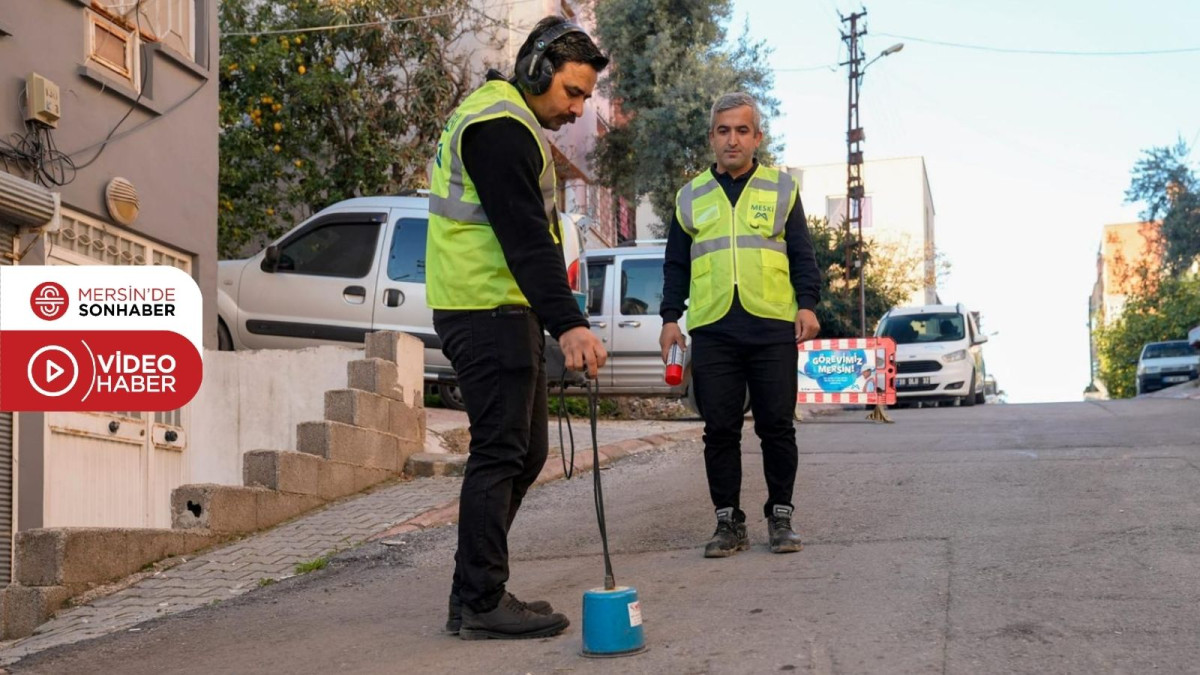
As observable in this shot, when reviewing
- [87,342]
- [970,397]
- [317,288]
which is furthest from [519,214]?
[970,397]

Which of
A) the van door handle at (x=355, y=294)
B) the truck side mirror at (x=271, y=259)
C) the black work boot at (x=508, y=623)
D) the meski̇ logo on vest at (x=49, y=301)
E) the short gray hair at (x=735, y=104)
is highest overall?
the short gray hair at (x=735, y=104)

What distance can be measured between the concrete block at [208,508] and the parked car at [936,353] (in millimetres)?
16217

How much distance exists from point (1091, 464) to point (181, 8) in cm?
843

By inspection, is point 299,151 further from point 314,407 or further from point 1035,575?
point 1035,575

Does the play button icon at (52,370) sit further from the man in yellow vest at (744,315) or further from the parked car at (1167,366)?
the parked car at (1167,366)

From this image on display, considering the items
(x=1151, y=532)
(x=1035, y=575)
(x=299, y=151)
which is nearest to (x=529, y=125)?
(x=1035, y=575)

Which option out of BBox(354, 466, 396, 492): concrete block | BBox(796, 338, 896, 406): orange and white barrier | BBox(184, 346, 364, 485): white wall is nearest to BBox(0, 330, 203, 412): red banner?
BBox(184, 346, 364, 485): white wall

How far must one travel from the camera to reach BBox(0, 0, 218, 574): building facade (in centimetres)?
942

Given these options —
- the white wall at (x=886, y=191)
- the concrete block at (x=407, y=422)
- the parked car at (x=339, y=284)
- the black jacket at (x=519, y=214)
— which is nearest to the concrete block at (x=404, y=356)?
the concrete block at (x=407, y=422)

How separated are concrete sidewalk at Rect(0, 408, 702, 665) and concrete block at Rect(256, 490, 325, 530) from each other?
0.09 metres

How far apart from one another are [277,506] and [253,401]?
7.99 ft

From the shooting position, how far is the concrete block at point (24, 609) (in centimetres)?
677

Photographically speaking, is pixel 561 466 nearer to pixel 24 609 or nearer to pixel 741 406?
pixel 741 406

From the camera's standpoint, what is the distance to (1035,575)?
5332mm
